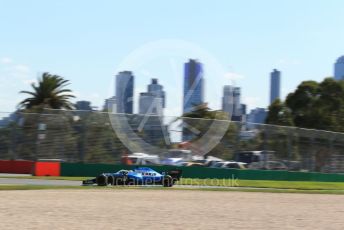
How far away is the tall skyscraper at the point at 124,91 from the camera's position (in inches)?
1655

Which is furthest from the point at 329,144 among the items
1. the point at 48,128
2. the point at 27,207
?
the point at 27,207

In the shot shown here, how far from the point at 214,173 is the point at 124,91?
845 cm

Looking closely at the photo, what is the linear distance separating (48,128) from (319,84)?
46.0 metres

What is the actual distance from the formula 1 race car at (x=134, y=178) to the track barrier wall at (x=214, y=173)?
927cm

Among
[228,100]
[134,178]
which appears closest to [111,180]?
[134,178]

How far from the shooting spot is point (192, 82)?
46.1 metres

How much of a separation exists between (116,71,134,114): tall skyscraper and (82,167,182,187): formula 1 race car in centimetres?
1203

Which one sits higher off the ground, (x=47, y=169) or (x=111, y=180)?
(x=47, y=169)

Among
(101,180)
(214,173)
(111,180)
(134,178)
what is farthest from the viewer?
(214,173)

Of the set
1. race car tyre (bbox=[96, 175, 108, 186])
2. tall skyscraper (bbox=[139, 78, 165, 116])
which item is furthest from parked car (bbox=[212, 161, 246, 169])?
race car tyre (bbox=[96, 175, 108, 186])

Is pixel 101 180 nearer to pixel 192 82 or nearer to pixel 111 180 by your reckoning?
pixel 111 180

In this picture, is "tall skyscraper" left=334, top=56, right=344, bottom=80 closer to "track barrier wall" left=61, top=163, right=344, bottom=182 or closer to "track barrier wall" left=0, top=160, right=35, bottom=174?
"track barrier wall" left=61, top=163, right=344, bottom=182

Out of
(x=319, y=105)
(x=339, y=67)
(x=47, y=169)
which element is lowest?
(x=47, y=169)

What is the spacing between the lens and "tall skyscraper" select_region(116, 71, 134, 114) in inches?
1655
